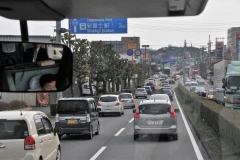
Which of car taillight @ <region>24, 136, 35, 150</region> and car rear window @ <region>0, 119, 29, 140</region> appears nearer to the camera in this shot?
car taillight @ <region>24, 136, 35, 150</region>

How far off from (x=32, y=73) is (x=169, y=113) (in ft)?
47.6

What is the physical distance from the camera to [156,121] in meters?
18.9

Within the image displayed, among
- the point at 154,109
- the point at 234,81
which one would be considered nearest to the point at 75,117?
the point at 154,109

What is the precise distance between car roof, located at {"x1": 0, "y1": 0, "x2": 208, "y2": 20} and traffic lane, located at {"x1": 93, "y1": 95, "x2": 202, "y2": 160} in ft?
31.1

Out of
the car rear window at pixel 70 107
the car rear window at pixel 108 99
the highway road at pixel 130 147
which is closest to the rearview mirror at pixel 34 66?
the highway road at pixel 130 147

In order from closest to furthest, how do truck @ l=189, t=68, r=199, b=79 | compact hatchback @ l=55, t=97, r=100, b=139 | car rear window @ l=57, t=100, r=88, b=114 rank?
compact hatchback @ l=55, t=97, r=100, b=139, car rear window @ l=57, t=100, r=88, b=114, truck @ l=189, t=68, r=199, b=79

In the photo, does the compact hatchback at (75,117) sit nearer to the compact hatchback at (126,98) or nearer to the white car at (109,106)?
the white car at (109,106)

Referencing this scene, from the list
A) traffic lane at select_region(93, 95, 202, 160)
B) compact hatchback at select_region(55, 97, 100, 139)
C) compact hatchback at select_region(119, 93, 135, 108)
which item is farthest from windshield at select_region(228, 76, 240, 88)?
compact hatchback at select_region(119, 93, 135, 108)

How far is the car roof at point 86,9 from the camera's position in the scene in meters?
4.46

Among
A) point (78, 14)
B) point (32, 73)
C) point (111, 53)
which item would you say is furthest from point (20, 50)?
point (111, 53)

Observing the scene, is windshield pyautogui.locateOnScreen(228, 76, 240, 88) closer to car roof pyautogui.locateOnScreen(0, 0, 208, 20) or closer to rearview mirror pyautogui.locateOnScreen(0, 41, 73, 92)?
car roof pyautogui.locateOnScreen(0, 0, 208, 20)

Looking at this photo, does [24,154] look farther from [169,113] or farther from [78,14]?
[169,113]

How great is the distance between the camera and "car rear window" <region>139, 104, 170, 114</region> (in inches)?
756

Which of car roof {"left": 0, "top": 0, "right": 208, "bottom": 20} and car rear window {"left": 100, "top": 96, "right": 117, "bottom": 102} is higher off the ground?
car roof {"left": 0, "top": 0, "right": 208, "bottom": 20}
